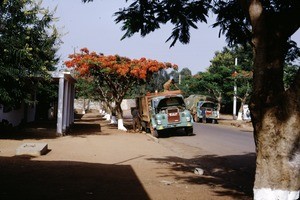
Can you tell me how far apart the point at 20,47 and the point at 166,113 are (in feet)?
29.3

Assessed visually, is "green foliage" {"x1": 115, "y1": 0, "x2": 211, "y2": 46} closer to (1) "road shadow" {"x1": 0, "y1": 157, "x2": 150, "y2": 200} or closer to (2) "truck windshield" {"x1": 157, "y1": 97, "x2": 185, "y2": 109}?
(1) "road shadow" {"x1": 0, "y1": 157, "x2": 150, "y2": 200}

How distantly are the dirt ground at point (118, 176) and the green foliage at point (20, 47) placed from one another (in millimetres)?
2713

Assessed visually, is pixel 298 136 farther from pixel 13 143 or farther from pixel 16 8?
pixel 16 8

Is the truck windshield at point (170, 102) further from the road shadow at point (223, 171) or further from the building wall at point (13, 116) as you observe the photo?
the building wall at point (13, 116)

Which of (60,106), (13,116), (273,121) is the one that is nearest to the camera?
(273,121)

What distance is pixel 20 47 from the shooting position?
49.4 ft

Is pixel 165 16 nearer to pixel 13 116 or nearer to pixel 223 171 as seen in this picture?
pixel 223 171

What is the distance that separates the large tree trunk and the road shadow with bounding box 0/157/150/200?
2521 mm

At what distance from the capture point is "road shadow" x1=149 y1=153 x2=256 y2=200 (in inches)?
313

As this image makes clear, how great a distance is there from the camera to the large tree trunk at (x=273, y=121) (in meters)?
4.76

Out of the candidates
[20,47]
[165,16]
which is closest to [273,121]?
[165,16]

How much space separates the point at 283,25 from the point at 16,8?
1292 centimetres

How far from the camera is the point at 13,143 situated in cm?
1493

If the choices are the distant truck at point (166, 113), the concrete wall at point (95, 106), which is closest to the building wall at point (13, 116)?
the distant truck at point (166, 113)
